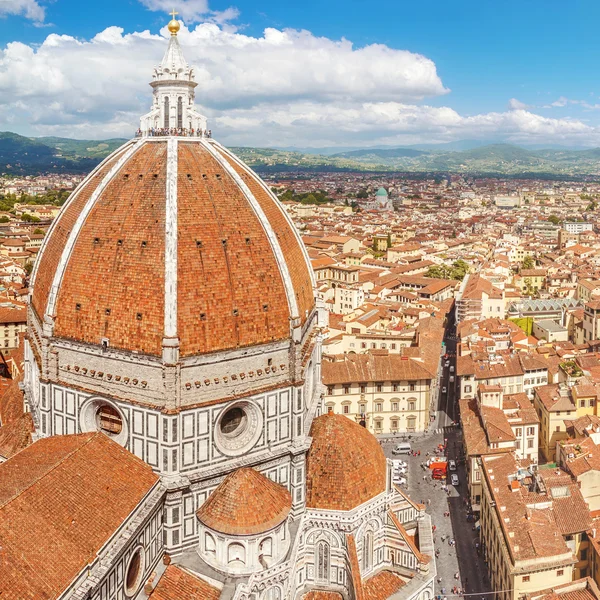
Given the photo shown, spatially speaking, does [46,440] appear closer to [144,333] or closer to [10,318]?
[144,333]

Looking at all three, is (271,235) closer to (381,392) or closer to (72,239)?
(72,239)

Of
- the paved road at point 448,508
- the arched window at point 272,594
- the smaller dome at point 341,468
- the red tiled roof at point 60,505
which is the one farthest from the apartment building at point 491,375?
the red tiled roof at point 60,505

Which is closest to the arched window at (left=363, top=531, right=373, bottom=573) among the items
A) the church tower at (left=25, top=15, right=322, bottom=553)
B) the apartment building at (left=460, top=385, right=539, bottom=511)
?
the church tower at (left=25, top=15, right=322, bottom=553)

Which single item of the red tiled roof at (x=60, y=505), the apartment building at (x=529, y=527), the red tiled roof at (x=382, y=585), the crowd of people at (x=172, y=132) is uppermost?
the crowd of people at (x=172, y=132)

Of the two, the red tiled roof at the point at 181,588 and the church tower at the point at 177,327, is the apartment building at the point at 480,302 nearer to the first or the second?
the church tower at the point at 177,327

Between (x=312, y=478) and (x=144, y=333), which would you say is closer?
(x=144, y=333)

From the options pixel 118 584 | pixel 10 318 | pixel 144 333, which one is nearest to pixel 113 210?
pixel 144 333

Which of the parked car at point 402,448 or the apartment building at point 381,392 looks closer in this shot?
the parked car at point 402,448

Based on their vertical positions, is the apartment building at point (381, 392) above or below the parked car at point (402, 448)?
above
